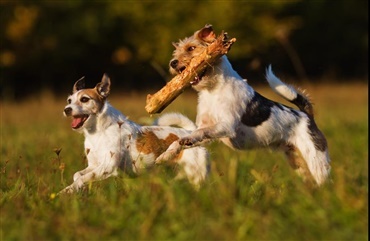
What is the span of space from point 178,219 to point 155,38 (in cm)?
2651

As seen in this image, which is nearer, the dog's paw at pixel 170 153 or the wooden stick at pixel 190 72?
the dog's paw at pixel 170 153

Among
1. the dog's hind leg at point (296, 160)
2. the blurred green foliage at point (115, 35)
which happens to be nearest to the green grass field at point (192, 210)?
the dog's hind leg at point (296, 160)

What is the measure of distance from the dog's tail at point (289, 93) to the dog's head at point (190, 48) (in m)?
0.89

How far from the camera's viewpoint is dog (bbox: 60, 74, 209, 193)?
7.17 metres

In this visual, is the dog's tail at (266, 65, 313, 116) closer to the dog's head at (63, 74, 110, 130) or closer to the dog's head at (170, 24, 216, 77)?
the dog's head at (170, 24, 216, 77)

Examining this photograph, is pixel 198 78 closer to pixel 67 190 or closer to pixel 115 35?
pixel 67 190

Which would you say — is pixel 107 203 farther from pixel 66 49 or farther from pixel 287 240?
pixel 66 49

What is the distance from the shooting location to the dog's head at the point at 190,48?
23.2 ft

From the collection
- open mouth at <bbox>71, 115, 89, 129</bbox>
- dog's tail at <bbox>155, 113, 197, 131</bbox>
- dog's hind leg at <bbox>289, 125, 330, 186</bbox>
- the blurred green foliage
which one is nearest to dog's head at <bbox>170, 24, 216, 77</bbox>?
dog's tail at <bbox>155, 113, 197, 131</bbox>

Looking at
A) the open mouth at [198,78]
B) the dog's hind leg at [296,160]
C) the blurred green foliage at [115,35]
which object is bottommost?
the blurred green foliage at [115,35]

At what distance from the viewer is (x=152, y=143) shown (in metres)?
7.51

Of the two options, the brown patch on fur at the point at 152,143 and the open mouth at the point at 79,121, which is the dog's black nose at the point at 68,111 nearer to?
the open mouth at the point at 79,121

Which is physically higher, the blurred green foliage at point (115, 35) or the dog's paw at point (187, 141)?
the dog's paw at point (187, 141)

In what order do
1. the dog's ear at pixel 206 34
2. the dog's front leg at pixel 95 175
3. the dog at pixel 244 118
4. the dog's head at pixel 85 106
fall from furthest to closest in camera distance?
the dog's head at pixel 85 106 → the dog's ear at pixel 206 34 → the dog at pixel 244 118 → the dog's front leg at pixel 95 175
